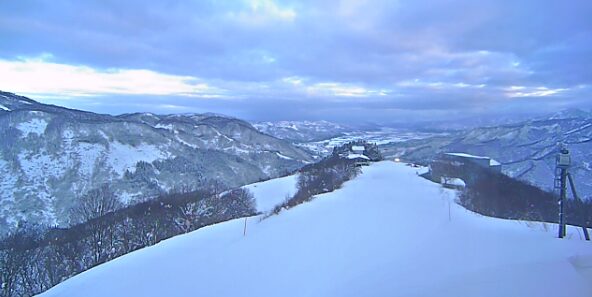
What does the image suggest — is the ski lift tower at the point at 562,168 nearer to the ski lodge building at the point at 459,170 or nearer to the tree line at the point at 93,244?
the ski lodge building at the point at 459,170

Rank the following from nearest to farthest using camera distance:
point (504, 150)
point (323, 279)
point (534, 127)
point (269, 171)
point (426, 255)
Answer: point (323, 279), point (426, 255), point (269, 171), point (504, 150), point (534, 127)

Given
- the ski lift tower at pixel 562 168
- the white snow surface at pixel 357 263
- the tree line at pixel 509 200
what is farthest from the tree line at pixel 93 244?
the ski lift tower at pixel 562 168

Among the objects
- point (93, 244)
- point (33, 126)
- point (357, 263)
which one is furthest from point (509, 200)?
point (33, 126)

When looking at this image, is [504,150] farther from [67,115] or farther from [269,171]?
[67,115]

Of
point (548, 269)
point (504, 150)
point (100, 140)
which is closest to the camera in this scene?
point (548, 269)

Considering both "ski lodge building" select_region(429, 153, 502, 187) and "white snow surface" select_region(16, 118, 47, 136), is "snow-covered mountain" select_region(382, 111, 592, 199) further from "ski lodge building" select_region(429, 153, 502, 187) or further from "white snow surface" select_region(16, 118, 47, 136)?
"white snow surface" select_region(16, 118, 47, 136)

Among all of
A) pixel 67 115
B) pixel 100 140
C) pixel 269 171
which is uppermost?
pixel 67 115

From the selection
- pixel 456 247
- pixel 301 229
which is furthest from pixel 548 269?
pixel 301 229
